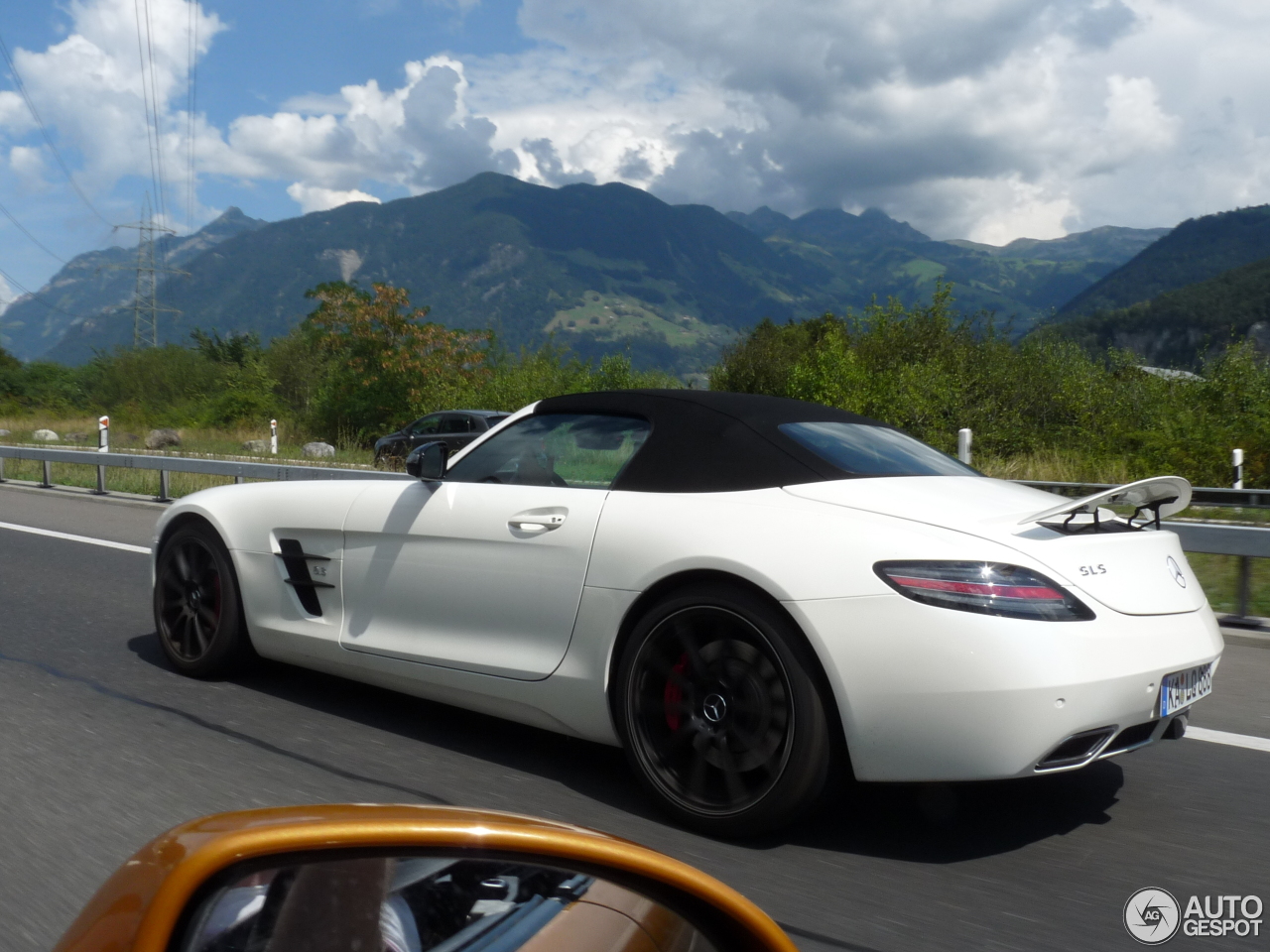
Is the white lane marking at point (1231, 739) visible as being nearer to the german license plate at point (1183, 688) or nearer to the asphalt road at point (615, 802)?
the asphalt road at point (615, 802)

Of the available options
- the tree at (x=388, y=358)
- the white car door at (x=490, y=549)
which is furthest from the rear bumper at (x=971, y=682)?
the tree at (x=388, y=358)

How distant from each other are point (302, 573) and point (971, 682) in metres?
2.88

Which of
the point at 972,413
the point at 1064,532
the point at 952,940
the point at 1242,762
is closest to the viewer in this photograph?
the point at 952,940

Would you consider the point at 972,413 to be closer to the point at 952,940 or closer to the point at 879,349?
the point at 879,349

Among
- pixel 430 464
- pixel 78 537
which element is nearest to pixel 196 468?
pixel 78 537

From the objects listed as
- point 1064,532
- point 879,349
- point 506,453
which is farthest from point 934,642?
point 879,349

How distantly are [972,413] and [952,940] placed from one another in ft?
73.0

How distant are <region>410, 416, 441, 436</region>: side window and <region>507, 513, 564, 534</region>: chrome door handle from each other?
17.7 metres

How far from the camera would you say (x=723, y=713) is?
10.8ft

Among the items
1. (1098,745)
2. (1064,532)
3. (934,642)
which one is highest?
(1064,532)

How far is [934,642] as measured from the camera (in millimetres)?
2951

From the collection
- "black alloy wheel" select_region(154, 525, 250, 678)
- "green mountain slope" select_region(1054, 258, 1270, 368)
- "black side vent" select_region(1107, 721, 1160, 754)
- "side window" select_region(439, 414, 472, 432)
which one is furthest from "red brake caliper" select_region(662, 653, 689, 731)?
"green mountain slope" select_region(1054, 258, 1270, 368)

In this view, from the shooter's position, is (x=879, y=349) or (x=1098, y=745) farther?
(x=879, y=349)

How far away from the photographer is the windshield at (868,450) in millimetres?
3738
